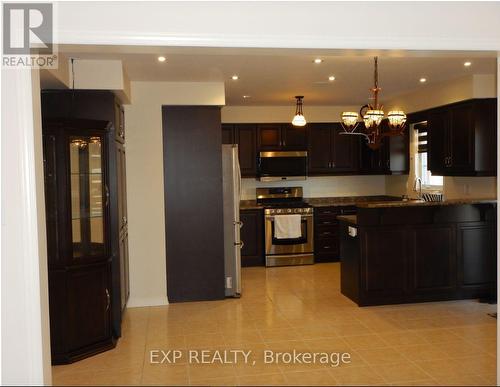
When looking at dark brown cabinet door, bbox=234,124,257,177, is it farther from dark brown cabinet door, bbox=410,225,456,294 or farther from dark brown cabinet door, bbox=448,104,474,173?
dark brown cabinet door, bbox=410,225,456,294

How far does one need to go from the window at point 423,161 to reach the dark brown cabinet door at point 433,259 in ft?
6.08

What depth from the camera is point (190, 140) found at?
5727 millimetres

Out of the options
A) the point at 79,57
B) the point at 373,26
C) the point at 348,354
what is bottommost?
the point at 348,354

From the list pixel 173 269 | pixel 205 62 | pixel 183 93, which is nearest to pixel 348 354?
pixel 173 269

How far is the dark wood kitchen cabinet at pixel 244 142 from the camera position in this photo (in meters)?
7.89

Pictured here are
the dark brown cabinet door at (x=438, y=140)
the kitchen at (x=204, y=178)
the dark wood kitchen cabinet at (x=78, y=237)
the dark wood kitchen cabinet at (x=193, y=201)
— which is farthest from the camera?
the dark brown cabinet door at (x=438, y=140)

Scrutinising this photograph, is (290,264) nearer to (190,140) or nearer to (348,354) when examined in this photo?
(190,140)

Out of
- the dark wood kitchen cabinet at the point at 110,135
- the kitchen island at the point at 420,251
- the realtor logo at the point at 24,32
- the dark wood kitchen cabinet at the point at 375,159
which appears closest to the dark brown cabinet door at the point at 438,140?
the kitchen island at the point at 420,251

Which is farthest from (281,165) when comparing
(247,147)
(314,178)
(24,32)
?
(24,32)

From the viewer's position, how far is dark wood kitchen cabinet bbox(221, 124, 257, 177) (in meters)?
7.89

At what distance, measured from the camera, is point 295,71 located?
17.5 ft

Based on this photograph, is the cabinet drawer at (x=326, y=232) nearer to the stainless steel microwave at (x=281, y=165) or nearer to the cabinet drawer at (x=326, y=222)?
the cabinet drawer at (x=326, y=222)

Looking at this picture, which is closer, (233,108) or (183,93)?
(183,93)

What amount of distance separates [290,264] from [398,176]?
7.72ft
